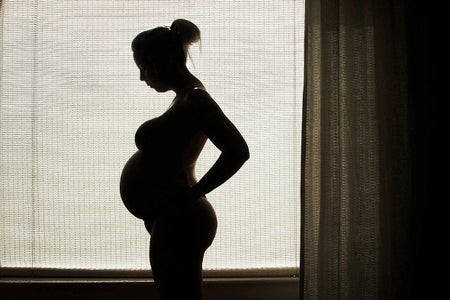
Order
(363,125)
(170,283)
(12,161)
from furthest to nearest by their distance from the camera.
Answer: (12,161) → (363,125) → (170,283)

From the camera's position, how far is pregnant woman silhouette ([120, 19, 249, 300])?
39.6 inches

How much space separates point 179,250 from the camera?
1019 mm

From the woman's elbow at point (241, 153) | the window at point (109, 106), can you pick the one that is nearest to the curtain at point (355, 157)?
the window at point (109, 106)

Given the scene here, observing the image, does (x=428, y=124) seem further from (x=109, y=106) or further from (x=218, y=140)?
(x=109, y=106)

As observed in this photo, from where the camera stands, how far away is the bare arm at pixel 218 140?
99 cm

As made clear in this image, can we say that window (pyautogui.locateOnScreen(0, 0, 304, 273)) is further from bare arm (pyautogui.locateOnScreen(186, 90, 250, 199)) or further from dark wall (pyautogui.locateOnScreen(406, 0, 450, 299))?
bare arm (pyautogui.locateOnScreen(186, 90, 250, 199))

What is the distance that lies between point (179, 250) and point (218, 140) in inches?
10.2

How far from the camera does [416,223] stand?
144cm

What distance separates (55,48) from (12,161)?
401mm

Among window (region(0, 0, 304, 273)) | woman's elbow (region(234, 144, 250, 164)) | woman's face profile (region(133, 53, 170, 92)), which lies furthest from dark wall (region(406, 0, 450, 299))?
woman's face profile (region(133, 53, 170, 92))

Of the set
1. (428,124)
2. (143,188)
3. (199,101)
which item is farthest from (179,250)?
(428,124)

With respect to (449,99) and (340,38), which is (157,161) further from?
(449,99)

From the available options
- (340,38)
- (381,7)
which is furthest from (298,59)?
(381,7)

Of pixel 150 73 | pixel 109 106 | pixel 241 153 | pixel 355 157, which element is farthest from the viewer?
pixel 109 106
